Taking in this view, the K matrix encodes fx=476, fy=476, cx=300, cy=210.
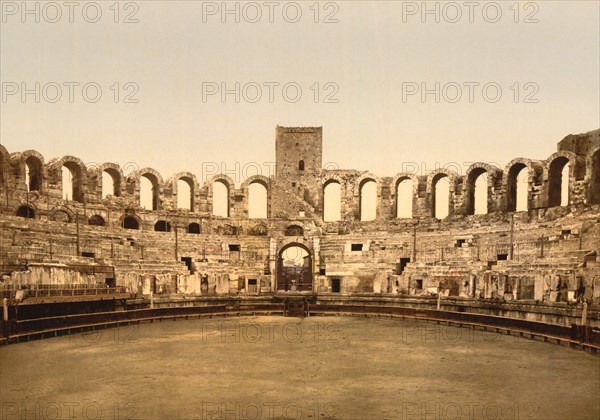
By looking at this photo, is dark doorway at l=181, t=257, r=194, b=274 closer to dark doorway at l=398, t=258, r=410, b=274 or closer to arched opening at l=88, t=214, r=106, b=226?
arched opening at l=88, t=214, r=106, b=226

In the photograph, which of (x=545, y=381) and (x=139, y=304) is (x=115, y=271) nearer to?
(x=139, y=304)

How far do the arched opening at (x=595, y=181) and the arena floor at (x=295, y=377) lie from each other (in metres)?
14.4

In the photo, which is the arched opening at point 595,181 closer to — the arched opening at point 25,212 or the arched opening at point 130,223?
the arched opening at point 130,223

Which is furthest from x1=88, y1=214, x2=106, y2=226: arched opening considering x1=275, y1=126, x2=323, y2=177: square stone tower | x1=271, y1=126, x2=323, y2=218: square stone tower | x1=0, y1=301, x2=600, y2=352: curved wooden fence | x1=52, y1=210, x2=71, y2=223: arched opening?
x1=275, y1=126, x2=323, y2=177: square stone tower

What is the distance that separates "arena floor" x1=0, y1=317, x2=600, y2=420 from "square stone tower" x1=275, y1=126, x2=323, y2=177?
20585mm

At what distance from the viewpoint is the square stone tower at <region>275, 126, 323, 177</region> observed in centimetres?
3553

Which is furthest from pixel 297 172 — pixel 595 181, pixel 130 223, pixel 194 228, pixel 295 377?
pixel 295 377

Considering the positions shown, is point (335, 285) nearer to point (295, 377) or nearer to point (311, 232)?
point (311, 232)

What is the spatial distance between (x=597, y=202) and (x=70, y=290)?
2624cm

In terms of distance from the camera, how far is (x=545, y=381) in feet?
32.1

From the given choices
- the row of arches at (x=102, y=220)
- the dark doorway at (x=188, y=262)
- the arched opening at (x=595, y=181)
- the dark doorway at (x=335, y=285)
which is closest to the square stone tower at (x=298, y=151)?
the row of arches at (x=102, y=220)

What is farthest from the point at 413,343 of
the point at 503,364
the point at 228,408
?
the point at 228,408

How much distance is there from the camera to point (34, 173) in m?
28.3

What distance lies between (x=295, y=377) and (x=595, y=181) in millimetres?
23142
